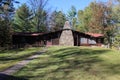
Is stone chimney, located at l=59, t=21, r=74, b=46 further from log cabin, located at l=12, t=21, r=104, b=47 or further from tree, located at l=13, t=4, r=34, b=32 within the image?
tree, located at l=13, t=4, r=34, b=32

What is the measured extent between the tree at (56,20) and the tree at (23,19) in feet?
23.7

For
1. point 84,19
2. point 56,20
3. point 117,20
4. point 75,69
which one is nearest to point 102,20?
point 117,20

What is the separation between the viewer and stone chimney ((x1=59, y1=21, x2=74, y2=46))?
202 feet

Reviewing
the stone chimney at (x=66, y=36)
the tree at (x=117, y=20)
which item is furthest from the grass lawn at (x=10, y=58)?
the tree at (x=117, y=20)

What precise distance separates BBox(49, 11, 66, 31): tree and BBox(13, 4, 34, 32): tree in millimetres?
7233

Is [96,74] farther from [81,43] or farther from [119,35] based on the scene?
[119,35]

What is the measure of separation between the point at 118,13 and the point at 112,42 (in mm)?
9887

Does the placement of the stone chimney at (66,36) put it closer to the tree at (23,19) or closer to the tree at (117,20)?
the tree at (117,20)

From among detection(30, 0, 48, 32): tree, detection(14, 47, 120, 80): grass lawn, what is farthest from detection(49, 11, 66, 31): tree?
detection(14, 47, 120, 80): grass lawn

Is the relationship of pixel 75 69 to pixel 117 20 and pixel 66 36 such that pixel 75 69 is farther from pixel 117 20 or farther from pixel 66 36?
pixel 117 20

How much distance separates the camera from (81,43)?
63.8 metres

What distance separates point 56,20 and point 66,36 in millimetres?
36076

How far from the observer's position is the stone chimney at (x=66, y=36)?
6172 cm

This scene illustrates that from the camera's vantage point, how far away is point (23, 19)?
3524 inches
